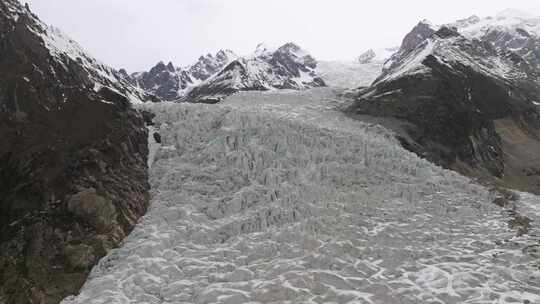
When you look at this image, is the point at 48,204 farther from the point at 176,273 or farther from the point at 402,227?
the point at 402,227

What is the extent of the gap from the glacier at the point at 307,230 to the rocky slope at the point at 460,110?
12.2 m

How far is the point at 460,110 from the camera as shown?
46375 mm

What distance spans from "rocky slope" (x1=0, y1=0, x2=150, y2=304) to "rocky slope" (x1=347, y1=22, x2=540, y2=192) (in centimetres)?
2125

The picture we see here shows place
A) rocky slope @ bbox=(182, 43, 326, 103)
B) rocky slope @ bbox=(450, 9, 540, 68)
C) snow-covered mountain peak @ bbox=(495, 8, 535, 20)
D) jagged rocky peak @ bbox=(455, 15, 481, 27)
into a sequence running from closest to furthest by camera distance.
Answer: rocky slope @ bbox=(182, 43, 326, 103) < rocky slope @ bbox=(450, 9, 540, 68) < jagged rocky peak @ bbox=(455, 15, 481, 27) < snow-covered mountain peak @ bbox=(495, 8, 535, 20)

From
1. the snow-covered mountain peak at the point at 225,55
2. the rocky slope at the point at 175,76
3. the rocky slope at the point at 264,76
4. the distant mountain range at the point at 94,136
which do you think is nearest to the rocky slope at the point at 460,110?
the distant mountain range at the point at 94,136

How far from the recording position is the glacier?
16328 mm

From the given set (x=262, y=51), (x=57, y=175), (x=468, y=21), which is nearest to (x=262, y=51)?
(x=262, y=51)

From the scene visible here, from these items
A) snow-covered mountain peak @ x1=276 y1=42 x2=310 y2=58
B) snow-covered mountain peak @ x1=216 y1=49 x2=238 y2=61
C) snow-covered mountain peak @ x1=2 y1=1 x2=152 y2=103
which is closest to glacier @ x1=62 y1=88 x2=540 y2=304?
snow-covered mountain peak @ x1=2 y1=1 x2=152 y2=103

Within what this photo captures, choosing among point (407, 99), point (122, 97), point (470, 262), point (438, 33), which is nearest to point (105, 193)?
point (122, 97)

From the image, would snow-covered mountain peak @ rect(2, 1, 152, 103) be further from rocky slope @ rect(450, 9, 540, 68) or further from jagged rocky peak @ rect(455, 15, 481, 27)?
jagged rocky peak @ rect(455, 15, 481, 27)

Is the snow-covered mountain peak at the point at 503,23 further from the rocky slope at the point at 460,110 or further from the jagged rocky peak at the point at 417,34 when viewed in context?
the rocky slope at the point at 460,110

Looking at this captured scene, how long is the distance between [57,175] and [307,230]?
394 inches

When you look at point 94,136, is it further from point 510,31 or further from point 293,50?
point 510,31

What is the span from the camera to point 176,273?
1758cm
